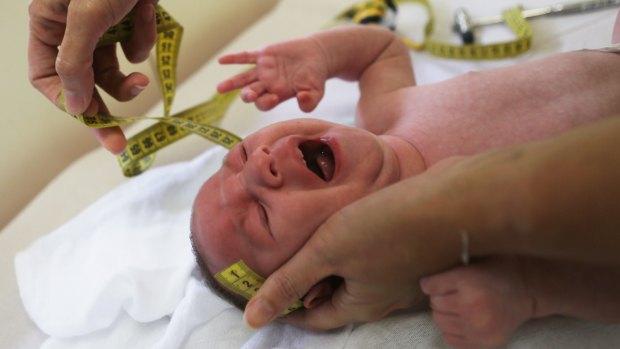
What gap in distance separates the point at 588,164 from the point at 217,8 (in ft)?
6.78

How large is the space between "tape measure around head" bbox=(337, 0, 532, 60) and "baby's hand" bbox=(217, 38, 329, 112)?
1.68ft

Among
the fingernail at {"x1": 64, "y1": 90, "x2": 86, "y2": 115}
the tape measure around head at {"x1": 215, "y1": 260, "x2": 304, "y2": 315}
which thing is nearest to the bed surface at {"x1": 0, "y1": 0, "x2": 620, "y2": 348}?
the tape measure around head at {"x1": 215, "y1": 260, "x2": 304, "y2": 315}

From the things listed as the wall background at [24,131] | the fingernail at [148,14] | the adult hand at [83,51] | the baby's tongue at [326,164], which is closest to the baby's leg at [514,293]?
the baby's tongue at [326,164]

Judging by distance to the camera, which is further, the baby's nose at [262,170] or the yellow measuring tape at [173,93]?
the yellow measuring tape at [173,93]

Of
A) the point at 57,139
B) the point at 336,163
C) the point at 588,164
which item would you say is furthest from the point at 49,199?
the point at 588,164

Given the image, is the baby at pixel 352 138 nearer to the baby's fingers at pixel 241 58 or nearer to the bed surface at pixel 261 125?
the baby's fingers at pixel 241 58

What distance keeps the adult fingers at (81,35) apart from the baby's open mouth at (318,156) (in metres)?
0.58

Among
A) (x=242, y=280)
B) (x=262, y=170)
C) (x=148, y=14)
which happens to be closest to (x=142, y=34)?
(x=148, y=14)

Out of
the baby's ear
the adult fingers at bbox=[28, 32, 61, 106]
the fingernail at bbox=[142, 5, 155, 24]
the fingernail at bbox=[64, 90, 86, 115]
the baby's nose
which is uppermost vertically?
the fingernail at bbox=[142, 5, 155, 24]

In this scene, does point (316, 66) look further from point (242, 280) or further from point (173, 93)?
point (242, 280)

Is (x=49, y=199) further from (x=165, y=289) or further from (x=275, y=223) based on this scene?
(x=275, y=223)

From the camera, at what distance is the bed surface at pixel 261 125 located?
1.32 m

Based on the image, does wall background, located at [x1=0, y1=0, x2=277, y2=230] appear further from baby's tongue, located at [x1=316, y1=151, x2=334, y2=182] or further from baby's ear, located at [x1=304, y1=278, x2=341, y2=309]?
baby's ear, located at [x1=304, y1=278, x2=341, y2=309]

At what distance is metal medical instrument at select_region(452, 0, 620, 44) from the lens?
207 cm
